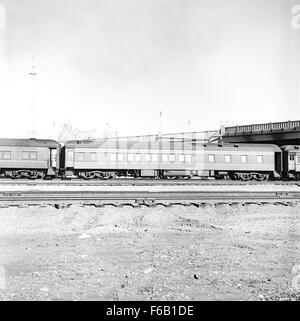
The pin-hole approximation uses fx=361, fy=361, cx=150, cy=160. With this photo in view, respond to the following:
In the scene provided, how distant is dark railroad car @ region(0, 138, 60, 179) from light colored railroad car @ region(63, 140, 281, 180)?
1.60 meters

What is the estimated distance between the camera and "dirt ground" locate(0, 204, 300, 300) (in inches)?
231

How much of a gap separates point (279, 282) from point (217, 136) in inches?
1697

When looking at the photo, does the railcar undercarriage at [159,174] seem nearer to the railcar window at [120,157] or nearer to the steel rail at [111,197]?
the railcar window at [120,157]

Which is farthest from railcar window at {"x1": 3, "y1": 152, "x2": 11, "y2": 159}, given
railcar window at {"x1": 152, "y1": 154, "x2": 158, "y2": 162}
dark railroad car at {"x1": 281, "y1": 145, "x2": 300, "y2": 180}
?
dark railroad car at {"x1": 281, "y1": 145, "x2": 300, "y2": 180}

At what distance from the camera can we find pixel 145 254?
7.82 m

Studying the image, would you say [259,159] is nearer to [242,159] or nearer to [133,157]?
[242,159]

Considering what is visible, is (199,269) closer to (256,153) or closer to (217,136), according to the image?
(256,153)

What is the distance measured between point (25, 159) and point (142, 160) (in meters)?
9.28

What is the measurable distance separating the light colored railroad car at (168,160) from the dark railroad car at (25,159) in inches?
62.8

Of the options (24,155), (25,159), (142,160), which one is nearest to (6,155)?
(24,155)

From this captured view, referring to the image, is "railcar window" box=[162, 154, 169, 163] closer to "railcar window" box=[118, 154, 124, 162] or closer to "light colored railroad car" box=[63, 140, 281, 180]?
"light colored railroad car" box=[63, 140, 281, 180]

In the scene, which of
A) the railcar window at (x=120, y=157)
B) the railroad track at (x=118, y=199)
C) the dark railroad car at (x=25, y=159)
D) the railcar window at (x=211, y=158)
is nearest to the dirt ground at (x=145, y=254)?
the railroad track at (x=118, y=199)

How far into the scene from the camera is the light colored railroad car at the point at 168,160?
2911 centimetres
